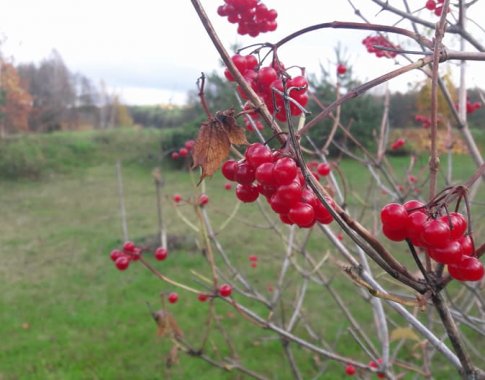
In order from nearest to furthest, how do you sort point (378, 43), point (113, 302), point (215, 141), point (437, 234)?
point (437, 234) < point (215, 141) < point (378, 43) < point (113, 302)

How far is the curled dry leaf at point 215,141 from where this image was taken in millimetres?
620

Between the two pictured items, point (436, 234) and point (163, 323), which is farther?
point (163, 323)

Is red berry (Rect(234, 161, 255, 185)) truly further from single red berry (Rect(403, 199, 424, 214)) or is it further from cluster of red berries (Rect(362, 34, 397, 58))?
cluster of red berries (Rect(362, 34, 397, 58))

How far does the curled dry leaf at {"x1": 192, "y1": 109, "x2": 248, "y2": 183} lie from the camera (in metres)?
0.62

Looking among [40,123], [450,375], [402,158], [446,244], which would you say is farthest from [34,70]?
[446,244]

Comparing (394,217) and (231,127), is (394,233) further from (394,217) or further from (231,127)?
Result: (231,127)

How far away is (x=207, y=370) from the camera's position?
3900 mm

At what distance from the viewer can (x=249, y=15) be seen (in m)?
0.98

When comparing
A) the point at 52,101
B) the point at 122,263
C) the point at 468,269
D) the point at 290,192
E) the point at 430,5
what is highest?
the point at 52,101

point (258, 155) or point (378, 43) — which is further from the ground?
point (378, 43)

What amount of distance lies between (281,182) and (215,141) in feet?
0.43

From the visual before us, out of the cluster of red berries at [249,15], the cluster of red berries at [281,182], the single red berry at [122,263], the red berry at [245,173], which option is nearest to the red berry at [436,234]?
the cluster of red berries at [281,182]

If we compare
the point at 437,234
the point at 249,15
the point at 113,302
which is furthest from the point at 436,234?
the point at 113,302

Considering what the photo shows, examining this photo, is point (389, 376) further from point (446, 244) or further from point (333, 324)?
point (333, 324)
